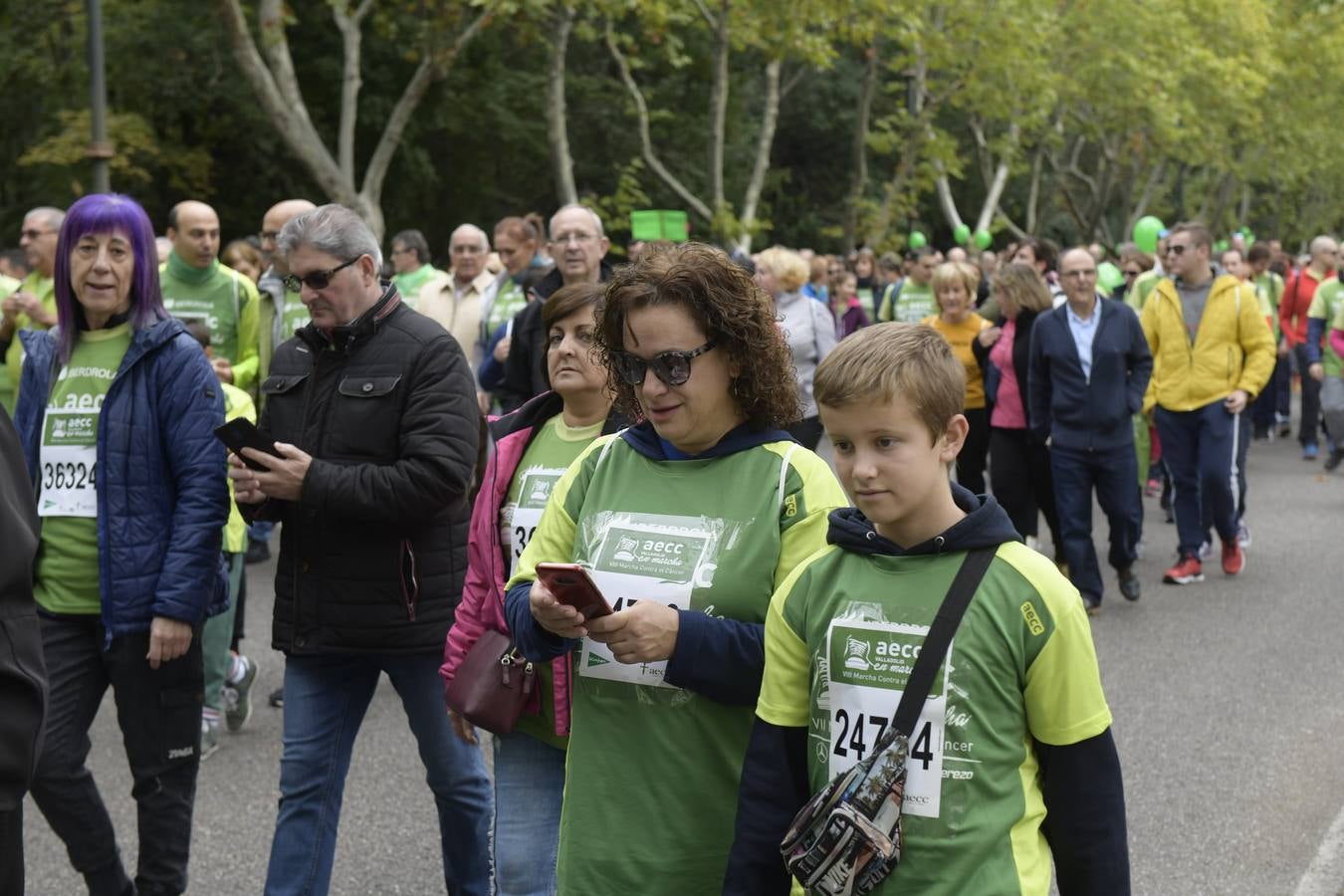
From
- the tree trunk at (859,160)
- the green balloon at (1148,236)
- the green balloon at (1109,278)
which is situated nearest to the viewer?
the green balloon at (1109,278)

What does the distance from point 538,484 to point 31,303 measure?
15.2 feet

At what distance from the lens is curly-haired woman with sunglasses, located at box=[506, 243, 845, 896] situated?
3.08 m

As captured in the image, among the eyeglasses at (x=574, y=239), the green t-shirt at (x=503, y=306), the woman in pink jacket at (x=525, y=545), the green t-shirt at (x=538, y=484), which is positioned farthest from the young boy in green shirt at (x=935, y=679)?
the green t-shirt at (x=503, y=306)

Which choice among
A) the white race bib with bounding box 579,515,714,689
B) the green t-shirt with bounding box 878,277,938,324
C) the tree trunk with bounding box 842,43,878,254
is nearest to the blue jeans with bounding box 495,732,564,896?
the white race bib with bounding box 579,515,714,689

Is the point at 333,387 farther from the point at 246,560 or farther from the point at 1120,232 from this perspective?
the point at 1120,232

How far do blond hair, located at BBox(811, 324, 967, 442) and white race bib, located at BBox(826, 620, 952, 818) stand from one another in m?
0.33

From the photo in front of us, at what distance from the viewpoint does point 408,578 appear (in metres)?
4.49

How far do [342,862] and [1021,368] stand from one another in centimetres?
576

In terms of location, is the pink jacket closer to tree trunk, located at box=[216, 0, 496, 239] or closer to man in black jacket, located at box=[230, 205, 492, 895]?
man in black jacket, located at box=[230, 205, 492, 895]

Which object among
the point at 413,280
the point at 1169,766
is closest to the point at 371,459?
the point at 1169,766

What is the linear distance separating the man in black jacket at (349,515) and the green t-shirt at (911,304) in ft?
31.4

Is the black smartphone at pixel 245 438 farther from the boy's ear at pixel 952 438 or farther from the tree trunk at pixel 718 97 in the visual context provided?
the tree trunk at pixel 718 97

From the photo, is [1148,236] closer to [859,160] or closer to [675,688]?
[859,160]

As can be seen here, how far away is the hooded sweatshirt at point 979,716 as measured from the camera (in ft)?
8.65
